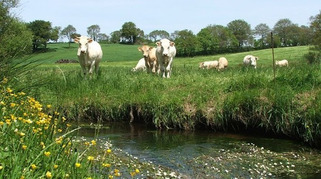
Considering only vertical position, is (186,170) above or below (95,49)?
below

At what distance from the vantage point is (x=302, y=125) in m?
8.37

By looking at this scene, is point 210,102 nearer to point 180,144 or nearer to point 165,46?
point 180,144

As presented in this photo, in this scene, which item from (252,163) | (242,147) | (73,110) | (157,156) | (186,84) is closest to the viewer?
(252,163)

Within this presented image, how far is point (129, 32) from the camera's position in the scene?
114625 millimetres

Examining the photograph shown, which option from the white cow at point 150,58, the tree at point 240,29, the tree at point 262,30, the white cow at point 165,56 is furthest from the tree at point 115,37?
the white cow at point 165,56

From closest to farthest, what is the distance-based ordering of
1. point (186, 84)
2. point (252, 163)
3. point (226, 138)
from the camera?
point (252, 163), point (226, 138), point (186, 84)

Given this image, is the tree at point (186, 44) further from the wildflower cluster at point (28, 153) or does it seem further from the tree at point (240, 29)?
the wildflower cluster at point (28, 153)

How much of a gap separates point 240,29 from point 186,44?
33658 millimetres

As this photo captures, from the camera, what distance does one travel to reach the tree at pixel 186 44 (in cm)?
6527

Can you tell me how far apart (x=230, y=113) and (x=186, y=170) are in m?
3.48

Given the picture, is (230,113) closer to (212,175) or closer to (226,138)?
(226,138)

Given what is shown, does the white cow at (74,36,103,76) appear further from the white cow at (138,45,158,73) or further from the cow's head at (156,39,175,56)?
the white cow at (138,45,158,73)

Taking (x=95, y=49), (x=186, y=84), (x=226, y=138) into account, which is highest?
(x=95, y=49)

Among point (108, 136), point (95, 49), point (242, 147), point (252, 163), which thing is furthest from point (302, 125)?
point (95, 49)
